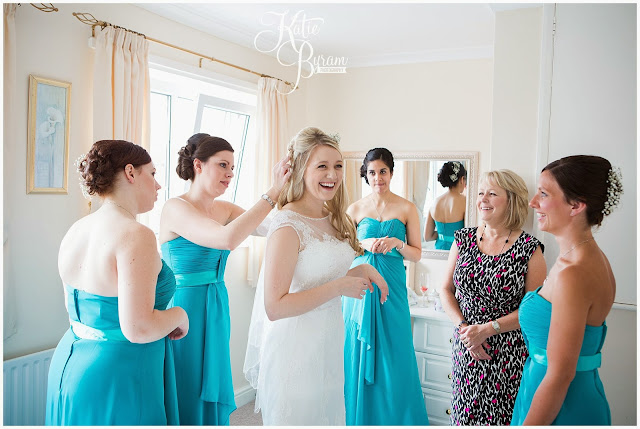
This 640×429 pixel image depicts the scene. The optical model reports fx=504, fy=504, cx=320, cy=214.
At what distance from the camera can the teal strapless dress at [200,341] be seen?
7.54ft

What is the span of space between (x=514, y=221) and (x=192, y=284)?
1.58m

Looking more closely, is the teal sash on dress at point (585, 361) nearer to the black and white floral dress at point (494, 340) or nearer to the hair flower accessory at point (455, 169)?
the black and white floral dress at point (494, 340)

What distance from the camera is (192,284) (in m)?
2.34

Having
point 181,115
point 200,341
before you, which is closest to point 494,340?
point 200,341

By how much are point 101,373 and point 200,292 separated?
0.73 metres

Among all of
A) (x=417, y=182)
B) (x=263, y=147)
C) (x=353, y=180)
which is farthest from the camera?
(x=353, y=180)

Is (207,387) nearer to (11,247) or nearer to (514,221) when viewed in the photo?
(11,247)

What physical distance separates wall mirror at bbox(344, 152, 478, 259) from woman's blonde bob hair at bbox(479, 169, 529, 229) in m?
1.45

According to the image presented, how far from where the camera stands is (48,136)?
2.57 m

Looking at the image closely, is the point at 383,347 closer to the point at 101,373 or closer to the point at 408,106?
the point at 101,373

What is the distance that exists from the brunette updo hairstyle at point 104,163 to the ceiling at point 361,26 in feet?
4.65

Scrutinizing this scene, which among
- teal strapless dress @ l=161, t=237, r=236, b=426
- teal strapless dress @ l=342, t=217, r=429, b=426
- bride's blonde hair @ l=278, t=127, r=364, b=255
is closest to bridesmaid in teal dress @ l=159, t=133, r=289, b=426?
teal strapless dress @ l=161, t=237, r=236, b=426

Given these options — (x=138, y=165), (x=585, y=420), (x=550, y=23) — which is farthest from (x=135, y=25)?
(x=585, y=420)

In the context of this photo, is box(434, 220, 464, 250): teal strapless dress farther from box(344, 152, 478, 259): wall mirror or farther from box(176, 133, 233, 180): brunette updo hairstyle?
box(176, 133, 233, 180): brunette updo hairstyle
